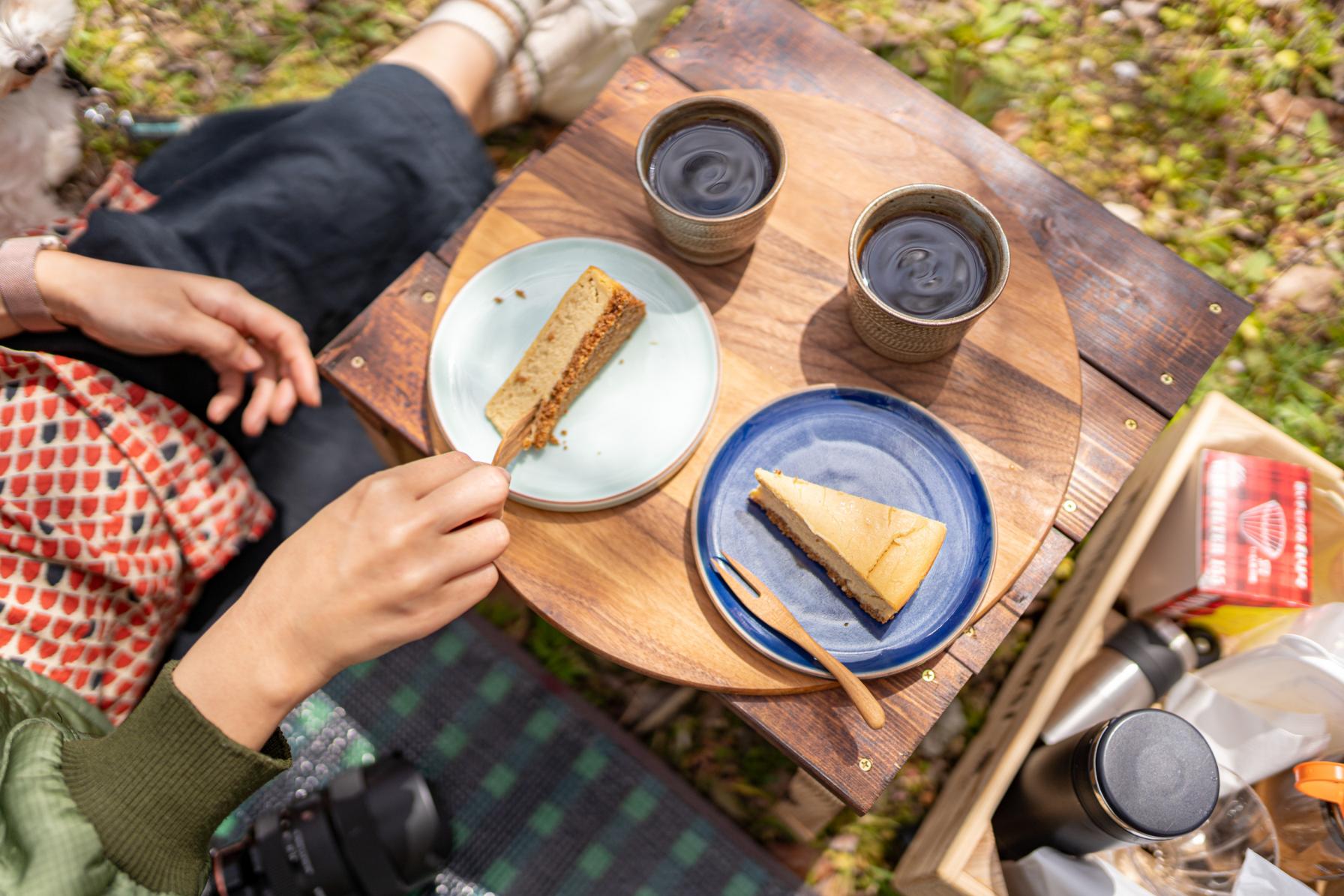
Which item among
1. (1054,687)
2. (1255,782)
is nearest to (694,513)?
(1054,687)

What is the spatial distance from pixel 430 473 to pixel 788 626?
56 centimetres

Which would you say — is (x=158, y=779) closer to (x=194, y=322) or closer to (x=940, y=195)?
(x=194, y=322)

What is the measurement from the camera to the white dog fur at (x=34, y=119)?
5.08 ft

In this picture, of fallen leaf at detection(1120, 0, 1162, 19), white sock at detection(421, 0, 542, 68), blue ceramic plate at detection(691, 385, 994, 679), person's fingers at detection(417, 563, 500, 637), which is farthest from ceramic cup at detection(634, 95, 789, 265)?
fallen leaf at detection(1120, 0, 1162, 19)

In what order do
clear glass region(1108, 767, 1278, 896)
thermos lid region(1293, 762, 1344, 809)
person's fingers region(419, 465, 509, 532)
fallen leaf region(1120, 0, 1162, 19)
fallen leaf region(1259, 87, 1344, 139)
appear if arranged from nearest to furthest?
person's fingers region(419, 465, 509, 532)
thermos lid region(1293, 762, 1344, 809)
clear glass region(1108, 767, 1278, 896)
fallen leaf region(1259, 87, 1344, 139)
fallen leaf region(1120, 0, 1162, 19)

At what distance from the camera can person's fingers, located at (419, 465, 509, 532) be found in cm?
112

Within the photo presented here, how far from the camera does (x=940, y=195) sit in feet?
3.94

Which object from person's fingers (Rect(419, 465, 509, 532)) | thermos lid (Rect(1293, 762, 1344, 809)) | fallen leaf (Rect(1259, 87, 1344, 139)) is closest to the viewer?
person's fingers (Rect(419, 465, 509, 532))

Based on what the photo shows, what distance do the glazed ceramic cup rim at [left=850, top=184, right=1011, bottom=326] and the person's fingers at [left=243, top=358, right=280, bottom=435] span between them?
42.7 inches

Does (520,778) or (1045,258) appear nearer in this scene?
(1045,258)

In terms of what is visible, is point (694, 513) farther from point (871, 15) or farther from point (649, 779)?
point (871, 15)

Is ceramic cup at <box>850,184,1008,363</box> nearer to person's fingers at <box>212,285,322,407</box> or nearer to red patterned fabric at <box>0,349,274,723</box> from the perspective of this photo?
person's fingers at <box>212,285,322,407</box>

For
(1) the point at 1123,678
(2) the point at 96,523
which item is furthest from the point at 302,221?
(1) the point at 1123,678

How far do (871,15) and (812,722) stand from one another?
2.21 meters
